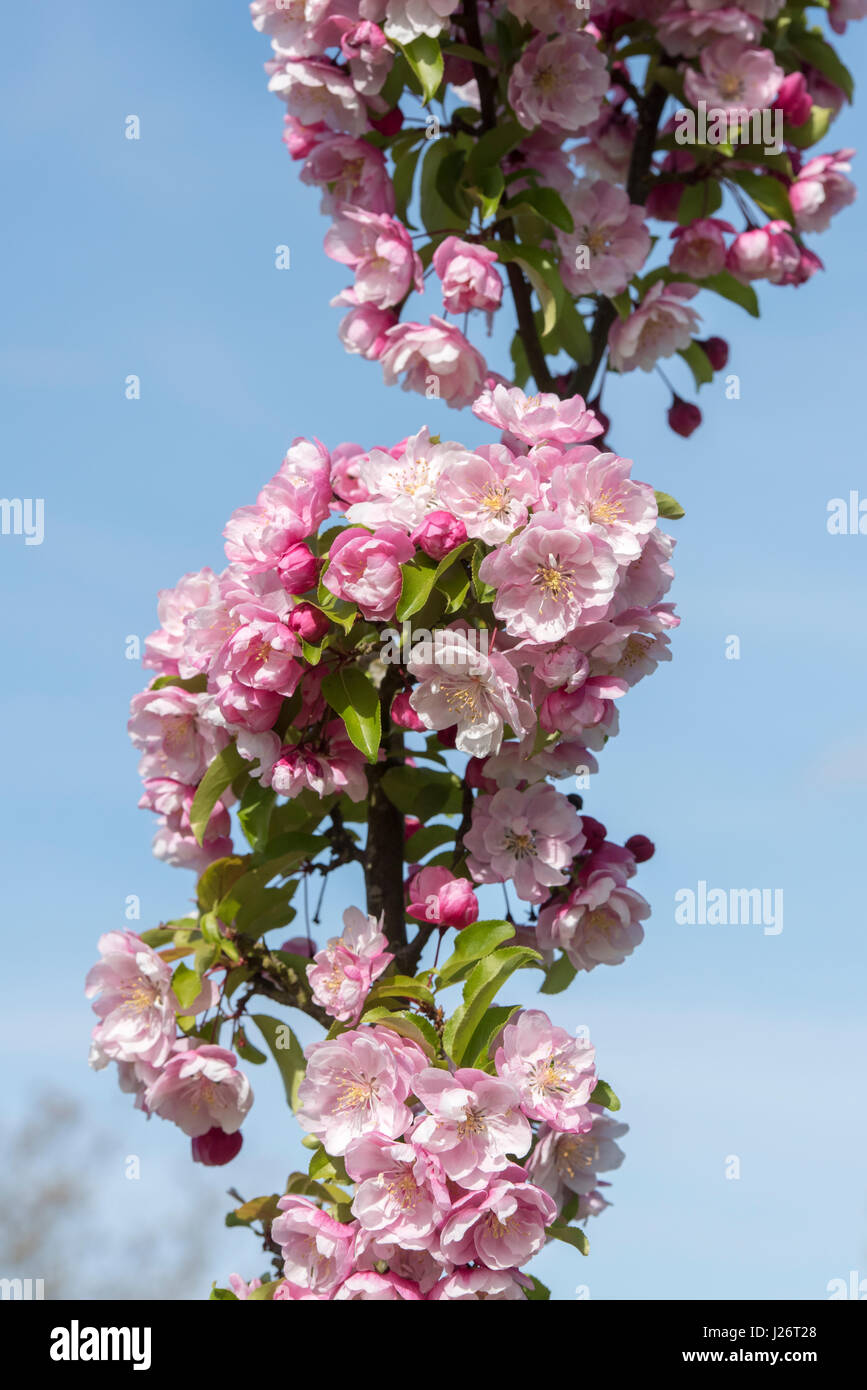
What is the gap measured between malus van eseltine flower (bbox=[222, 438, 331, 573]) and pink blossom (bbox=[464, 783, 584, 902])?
48 cm

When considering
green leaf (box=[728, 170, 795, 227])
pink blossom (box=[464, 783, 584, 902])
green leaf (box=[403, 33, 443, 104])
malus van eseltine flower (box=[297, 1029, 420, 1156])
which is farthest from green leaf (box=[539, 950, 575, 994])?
green leaf (box=[728, 170, 795, 227])

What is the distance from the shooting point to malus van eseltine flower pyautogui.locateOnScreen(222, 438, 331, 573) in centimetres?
185

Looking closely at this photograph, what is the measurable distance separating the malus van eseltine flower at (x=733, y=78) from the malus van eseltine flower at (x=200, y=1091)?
1.92 m

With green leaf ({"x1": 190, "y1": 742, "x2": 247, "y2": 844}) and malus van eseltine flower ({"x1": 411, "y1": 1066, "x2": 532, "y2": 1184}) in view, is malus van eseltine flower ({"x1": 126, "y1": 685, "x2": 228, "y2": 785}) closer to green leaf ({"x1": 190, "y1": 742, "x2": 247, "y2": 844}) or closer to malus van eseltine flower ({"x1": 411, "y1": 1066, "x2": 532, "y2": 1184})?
green leaf ({"x1": 190, "y1": 742, "x2": 247, "y2": 844})

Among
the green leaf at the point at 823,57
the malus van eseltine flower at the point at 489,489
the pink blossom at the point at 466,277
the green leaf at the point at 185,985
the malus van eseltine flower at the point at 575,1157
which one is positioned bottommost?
the malus van eseltine flower at the point at 575,1157

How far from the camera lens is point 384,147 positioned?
8.14 ft

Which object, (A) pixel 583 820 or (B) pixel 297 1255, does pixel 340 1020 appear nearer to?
(B) pixel 297 1255

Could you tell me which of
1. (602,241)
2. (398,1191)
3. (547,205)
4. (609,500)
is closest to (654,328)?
(602,241)

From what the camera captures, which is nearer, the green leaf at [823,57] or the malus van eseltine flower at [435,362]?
the malus van eseltine flower at [435,362]

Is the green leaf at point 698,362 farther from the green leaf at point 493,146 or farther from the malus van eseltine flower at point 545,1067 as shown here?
the malus van eseltine flower at point 545,1067

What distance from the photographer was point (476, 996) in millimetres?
1754

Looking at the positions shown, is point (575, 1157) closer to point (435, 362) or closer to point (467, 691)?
point (467, 691)

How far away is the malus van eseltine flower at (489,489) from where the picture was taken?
5.62ft

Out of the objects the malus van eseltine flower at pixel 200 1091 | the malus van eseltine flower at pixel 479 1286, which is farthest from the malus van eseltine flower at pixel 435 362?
the malus van eseltine flower at pixel 479 1286
